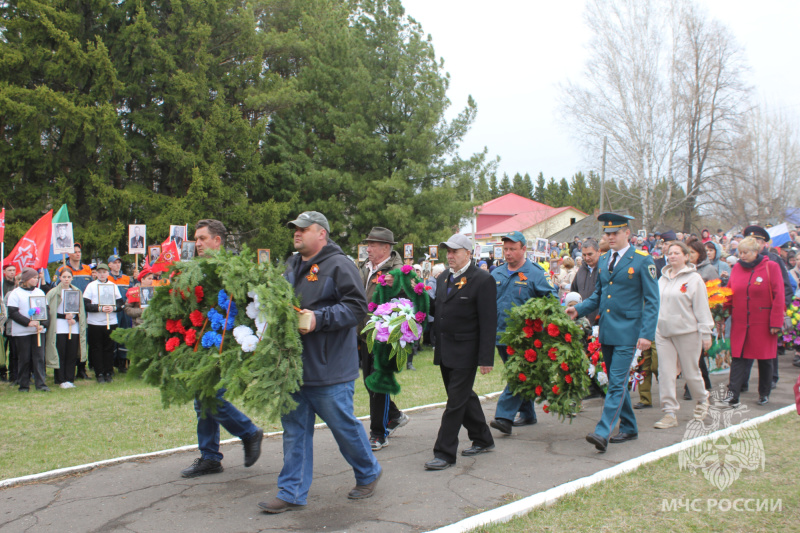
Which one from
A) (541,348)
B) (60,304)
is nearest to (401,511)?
(541,348)

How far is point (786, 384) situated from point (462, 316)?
684 cm

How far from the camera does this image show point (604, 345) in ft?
21.1

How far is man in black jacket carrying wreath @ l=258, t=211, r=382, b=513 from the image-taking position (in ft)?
15.2

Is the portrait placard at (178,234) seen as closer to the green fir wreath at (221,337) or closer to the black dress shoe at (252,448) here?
the black dress shoe at (252,448)

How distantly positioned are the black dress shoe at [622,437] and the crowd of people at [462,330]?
1 centimetres

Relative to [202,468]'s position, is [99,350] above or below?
above

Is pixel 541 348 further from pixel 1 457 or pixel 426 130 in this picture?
pixel 426 130

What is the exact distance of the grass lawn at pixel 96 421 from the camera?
6297mm

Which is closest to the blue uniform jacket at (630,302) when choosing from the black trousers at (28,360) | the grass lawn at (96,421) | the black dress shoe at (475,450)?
the black dress shoe at (475,450)

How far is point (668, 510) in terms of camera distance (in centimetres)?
452

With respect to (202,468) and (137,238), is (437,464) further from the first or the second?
(137,238)

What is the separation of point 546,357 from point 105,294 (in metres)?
8.68

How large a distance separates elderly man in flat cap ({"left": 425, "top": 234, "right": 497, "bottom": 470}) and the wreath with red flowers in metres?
0.82

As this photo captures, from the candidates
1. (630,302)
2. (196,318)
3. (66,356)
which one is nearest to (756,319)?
(630,302)
